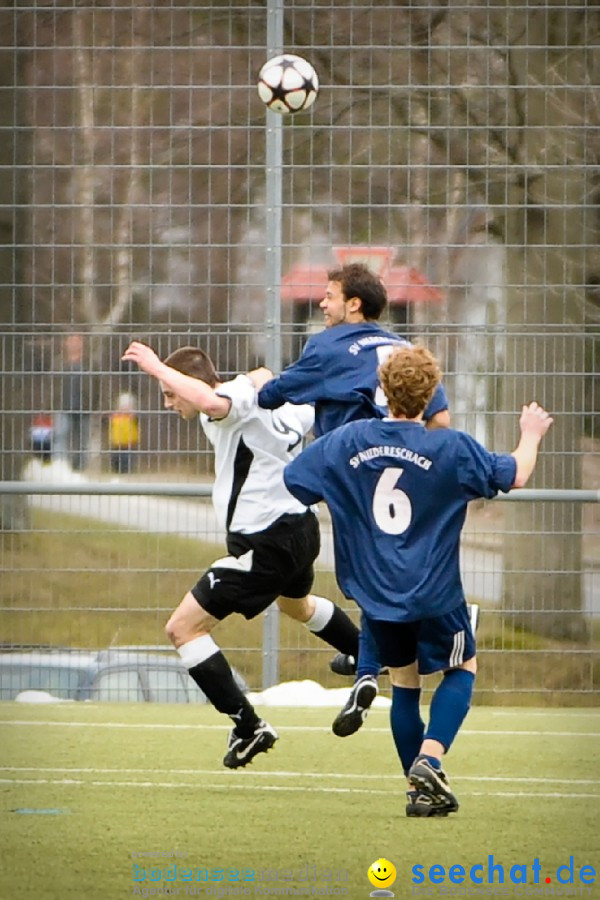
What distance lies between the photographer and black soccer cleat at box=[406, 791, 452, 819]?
5.84 meters

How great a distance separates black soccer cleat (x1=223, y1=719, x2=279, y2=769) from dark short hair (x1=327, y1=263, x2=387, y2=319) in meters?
1.56

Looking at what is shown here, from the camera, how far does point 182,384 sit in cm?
664

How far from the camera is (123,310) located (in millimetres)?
10281

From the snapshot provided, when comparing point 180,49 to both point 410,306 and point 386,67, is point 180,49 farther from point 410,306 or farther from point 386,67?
point 410,306

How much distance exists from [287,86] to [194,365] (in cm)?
216

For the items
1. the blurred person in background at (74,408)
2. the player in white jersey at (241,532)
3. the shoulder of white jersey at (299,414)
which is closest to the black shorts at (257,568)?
the player in white jersey at (241,532)

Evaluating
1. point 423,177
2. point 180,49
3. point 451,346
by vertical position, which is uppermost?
point 180,49

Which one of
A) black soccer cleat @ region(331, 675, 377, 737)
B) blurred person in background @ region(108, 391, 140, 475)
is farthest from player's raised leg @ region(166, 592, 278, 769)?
blurred person in background @ region(108, 391, 140, 475)

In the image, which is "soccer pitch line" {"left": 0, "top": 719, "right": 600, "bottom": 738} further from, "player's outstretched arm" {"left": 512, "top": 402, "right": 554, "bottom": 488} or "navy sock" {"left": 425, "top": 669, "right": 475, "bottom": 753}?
"player's outstretched arm" {"left": 512, "top": 402, "right": 554, "bottom": 488}

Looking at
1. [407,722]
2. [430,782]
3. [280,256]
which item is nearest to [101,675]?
[280,256]

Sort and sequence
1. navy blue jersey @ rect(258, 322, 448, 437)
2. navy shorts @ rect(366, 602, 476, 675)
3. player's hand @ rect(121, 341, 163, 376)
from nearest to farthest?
1. navy shorts @ rect(366, 602, 476, 675)
2. player's hand @ rect(121, 341, 163, 376)
3. navy blue jersey @ rect(258, 322, 448, 437)

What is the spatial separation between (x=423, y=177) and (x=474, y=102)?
50cm

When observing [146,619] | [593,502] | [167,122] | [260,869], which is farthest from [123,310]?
[260,869]

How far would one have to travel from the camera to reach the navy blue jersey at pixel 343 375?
6.75 m
